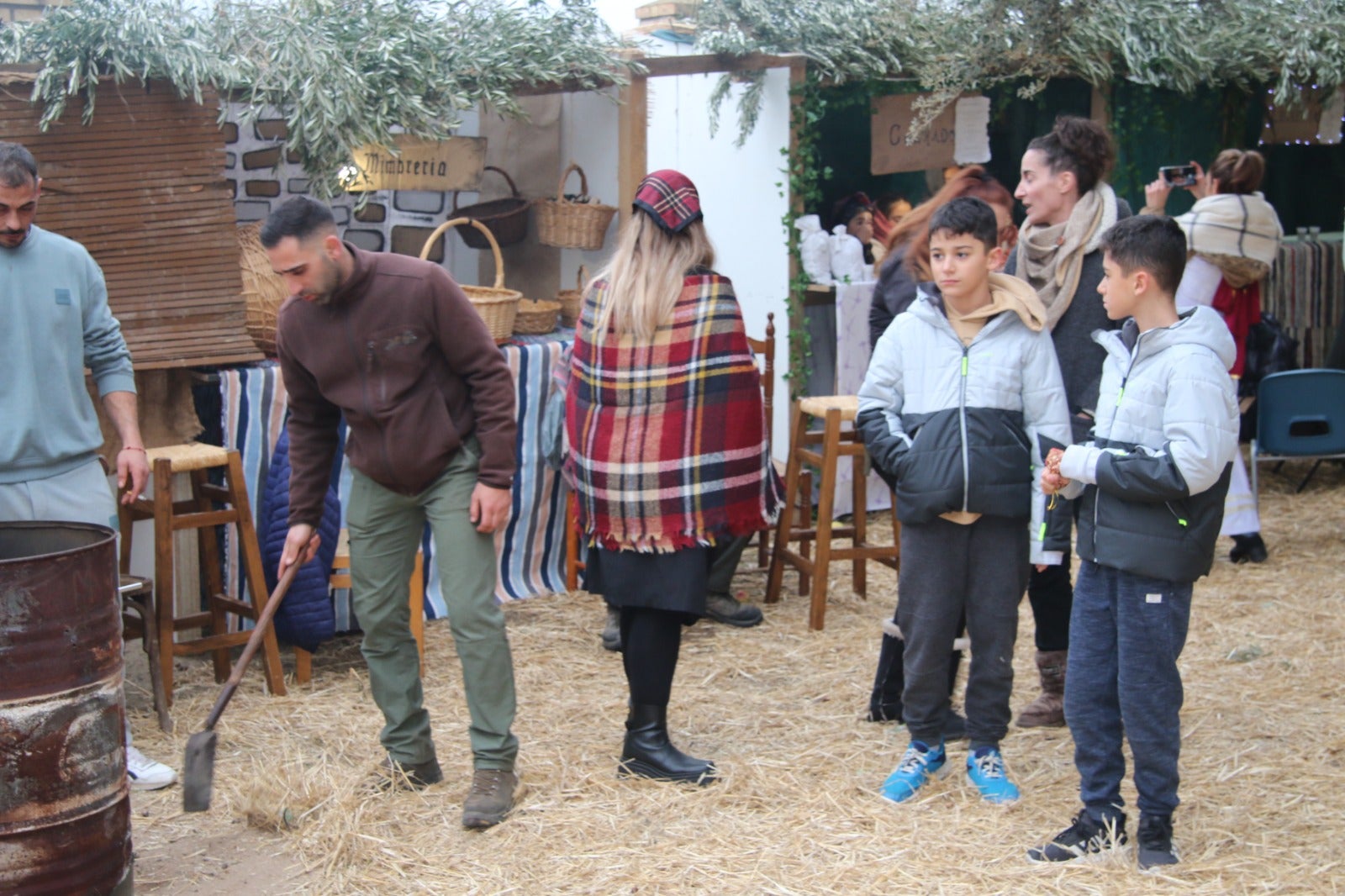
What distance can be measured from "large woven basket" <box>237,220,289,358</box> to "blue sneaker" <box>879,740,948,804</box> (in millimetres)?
2862

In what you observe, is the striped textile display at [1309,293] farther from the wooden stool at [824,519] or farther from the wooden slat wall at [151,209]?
the wooden slat wall at [151,209]

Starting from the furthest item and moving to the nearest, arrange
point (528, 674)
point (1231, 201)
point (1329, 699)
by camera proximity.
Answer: point (1231, 201)
point (528, 674)
point (1329, 699)

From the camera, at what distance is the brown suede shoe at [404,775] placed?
3.88 meters

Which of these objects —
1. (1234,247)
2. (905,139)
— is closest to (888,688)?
(1234,247)

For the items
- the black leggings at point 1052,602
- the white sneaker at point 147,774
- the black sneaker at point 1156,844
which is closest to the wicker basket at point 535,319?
the white sneaker at point 147,774

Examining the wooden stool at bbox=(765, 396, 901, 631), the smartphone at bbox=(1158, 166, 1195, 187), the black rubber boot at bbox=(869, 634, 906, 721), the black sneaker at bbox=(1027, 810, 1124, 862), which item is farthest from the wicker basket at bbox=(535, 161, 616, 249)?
the black sneaker at bbox=(1027, 810, 1124, 862)

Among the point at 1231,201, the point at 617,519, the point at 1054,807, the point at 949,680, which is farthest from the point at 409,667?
the point at 1231,201

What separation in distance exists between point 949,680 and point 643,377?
4.03 ft

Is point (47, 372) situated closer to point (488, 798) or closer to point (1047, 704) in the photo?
point (488, 798)

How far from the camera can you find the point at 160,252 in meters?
4.91

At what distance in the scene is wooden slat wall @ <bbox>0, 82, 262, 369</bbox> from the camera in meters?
4.72

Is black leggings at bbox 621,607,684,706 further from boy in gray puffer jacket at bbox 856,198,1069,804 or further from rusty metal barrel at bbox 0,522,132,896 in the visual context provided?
rusty metal barrel at bbox 0,522,132,896

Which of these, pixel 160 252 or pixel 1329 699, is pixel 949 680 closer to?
pixel 1329 699

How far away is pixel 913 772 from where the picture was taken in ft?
12.4
